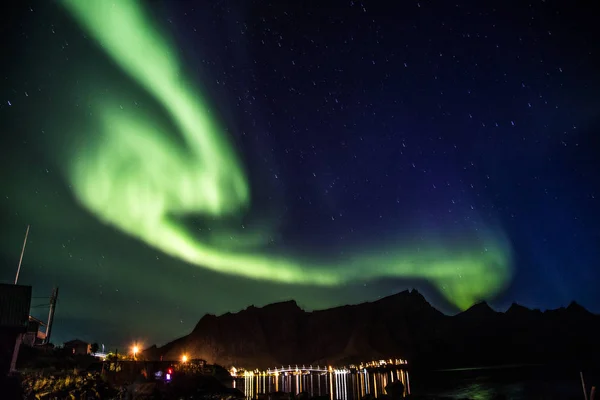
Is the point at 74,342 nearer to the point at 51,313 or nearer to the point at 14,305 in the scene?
the point at 51,313

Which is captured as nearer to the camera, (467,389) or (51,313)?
(51,313)

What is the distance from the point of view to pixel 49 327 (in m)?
76.1

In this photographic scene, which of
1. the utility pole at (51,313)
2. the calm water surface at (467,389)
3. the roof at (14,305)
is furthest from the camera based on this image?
the calm water surface at (467,389)

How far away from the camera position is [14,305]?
129 ft

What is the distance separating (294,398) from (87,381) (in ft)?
79.4

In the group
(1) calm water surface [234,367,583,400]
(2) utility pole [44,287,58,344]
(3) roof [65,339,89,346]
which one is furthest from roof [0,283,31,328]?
(3) roof [65,339,89,346]

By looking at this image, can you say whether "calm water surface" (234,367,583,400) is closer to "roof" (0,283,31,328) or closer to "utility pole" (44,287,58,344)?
"roof" (0,283,31,328)

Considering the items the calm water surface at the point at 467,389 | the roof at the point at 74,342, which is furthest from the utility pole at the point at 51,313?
the calm water surface at the point at 467,389

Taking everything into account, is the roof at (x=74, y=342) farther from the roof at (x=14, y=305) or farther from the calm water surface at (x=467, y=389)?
the roof at (x=14, y=305)

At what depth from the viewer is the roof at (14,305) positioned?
38.2 metres

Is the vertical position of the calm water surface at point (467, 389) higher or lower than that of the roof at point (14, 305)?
lower

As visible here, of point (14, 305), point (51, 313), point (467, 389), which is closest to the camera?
point (14, 305)

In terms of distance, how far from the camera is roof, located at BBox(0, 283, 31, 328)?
38156 mm

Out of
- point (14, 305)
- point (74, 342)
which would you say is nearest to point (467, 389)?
point (74, 342)
